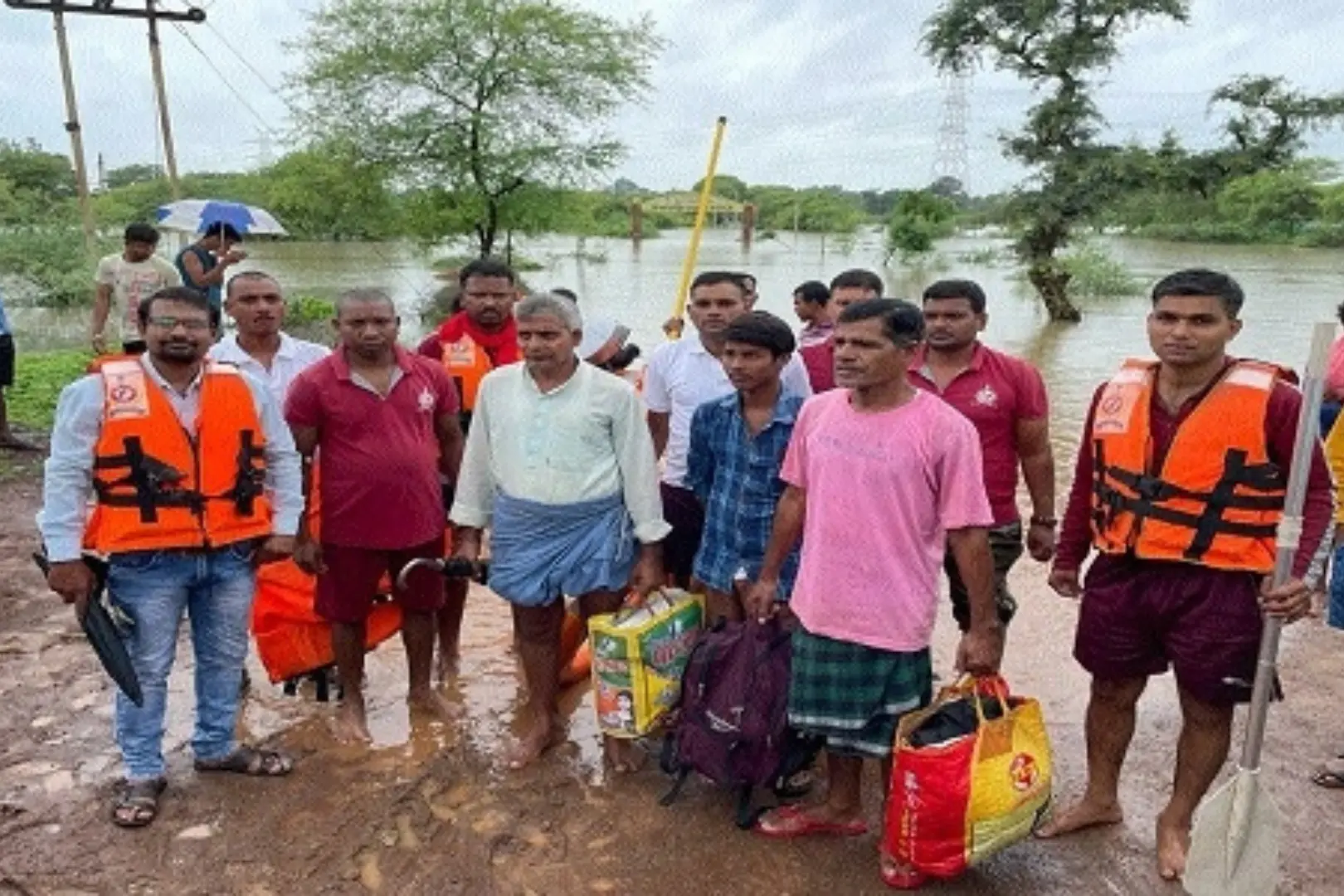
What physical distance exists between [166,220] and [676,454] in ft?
24.1

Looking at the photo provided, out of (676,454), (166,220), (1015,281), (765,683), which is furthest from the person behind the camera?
(1015,281)

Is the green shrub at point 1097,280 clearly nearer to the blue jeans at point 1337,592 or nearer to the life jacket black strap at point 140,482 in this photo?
the blue jeans at point 1337,592

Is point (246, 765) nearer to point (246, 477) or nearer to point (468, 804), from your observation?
point (468, 804)

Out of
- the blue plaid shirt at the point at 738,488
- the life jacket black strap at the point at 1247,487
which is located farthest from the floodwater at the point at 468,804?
the life jacket black strap at the point at 1247,487

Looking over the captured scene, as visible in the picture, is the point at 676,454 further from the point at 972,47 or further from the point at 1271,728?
the point at 972,47

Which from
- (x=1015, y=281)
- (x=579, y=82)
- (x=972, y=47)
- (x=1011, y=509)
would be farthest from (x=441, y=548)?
(x=1015, y=281)

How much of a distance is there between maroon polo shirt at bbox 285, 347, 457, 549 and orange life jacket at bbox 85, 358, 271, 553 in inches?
13.5

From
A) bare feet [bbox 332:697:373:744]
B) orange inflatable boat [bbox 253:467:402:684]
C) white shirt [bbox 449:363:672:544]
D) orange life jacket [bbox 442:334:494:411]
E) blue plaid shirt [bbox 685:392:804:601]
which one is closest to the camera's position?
blue plaid shirt [bbox 685:392:804:601]

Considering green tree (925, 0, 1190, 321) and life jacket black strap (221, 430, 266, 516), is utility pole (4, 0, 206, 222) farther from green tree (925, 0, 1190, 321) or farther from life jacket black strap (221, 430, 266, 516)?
green tree (925, 0, 1190, 321)

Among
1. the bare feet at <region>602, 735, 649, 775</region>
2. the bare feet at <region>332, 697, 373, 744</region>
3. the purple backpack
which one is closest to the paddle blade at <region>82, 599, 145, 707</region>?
the bare feet at <region>332, 697, 373, 744</region>

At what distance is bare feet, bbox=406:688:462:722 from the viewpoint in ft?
13.9

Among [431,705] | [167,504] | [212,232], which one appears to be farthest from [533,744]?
[212,232]

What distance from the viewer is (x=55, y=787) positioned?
142 inches

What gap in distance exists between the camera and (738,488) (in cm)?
349
